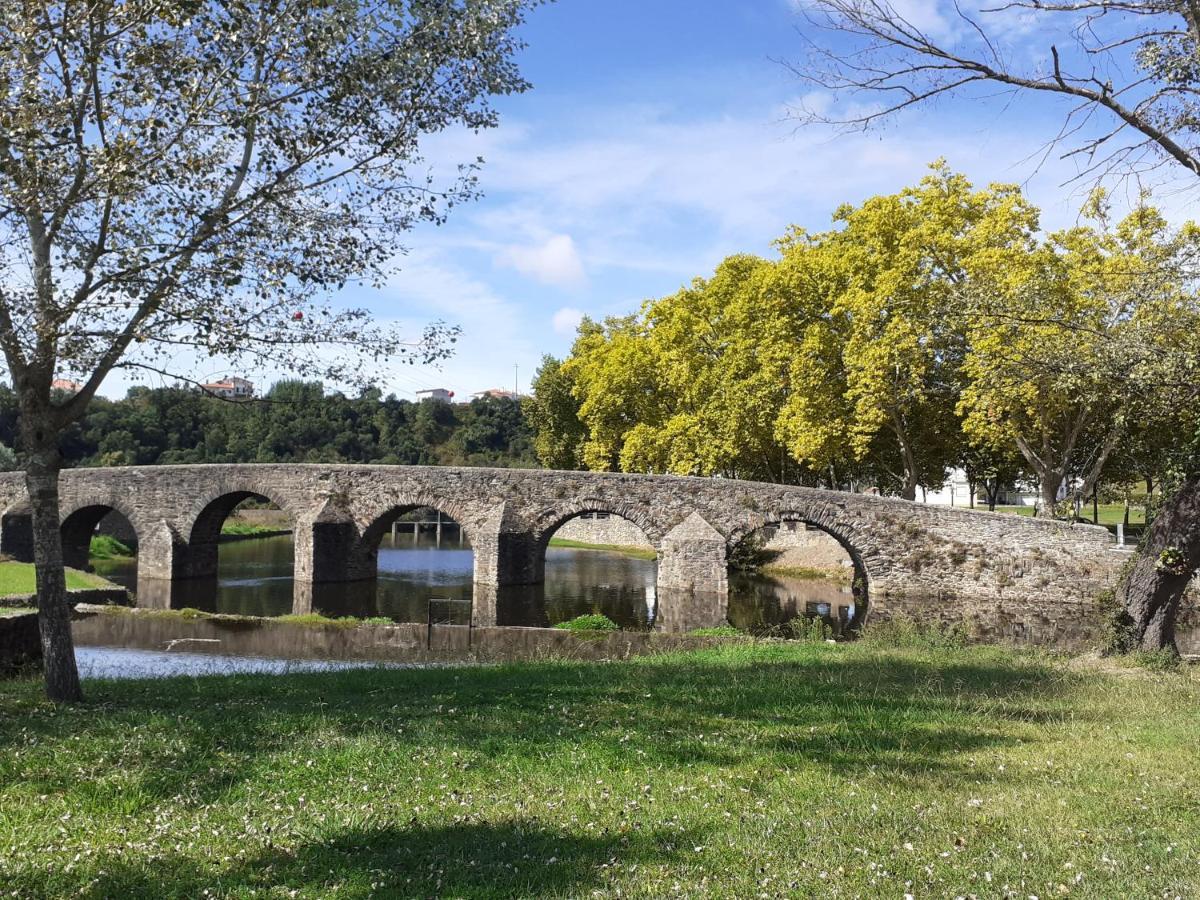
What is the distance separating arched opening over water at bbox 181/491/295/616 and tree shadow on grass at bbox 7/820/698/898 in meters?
20.9

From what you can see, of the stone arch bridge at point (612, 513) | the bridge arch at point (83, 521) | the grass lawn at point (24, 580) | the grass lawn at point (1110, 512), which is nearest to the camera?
the grass lawn at point (24, 580)

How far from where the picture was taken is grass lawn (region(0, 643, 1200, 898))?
3.92 meters

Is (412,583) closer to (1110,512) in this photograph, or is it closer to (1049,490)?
(1049,490)

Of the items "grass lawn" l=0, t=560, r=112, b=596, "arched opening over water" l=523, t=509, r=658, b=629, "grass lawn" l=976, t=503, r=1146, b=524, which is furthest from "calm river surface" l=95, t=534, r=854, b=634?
"grass lawn" l=976, t=503, r=1146, b=524

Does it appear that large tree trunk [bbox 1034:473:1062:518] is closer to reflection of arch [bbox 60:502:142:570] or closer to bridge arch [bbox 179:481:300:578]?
bridge arch [bbox 179:481:300:578]

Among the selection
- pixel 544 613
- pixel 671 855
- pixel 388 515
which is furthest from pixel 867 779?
pixel 388 515

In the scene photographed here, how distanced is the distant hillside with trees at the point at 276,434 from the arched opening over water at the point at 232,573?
41.2ft

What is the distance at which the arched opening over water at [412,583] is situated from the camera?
2469 cm

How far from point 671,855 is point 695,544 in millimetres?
22497

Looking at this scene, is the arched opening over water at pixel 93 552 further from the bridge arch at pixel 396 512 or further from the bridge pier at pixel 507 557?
the bridge pier at pixel 507 557

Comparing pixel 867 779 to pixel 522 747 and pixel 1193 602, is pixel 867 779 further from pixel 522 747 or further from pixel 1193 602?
pixel 1193 602

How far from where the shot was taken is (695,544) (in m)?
26.5

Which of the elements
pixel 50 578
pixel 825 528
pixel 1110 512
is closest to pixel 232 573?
pixel 825 528

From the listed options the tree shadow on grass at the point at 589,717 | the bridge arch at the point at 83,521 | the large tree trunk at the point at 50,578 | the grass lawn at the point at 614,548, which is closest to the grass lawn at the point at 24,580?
the bridge arch at the point at 83,521
